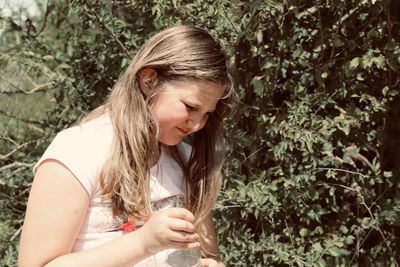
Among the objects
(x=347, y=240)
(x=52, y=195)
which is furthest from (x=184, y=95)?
(x=347, y=240)

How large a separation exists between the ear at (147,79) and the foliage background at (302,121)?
70 cm

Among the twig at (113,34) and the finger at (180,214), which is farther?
the twig at (113,34)

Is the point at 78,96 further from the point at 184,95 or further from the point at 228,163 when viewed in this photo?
the point at 184,95

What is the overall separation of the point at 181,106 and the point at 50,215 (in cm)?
45

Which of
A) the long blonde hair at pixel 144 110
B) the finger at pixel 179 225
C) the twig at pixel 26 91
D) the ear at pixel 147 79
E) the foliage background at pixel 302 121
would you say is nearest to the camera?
the finger at pixel 179 225

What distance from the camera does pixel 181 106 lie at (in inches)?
73.6

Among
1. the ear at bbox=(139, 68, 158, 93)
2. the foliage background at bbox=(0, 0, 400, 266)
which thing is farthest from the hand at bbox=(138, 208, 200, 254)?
the foliage background at bbox=(0, 0, 400, 266)

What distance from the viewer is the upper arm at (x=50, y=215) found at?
1.66 meters

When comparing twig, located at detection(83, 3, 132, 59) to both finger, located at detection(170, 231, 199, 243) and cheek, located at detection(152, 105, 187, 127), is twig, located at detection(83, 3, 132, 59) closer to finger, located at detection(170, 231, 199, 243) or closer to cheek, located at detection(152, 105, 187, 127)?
cheek, located at detection(152, 105, 187, 127)

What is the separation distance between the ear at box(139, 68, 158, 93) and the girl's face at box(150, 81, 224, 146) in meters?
0.04

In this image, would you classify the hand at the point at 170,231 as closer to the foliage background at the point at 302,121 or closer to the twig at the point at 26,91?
the foliage background at the point at 302,121

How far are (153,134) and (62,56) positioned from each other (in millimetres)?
1630

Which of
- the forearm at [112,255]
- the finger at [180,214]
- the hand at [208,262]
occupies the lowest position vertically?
the hand at [208,262]

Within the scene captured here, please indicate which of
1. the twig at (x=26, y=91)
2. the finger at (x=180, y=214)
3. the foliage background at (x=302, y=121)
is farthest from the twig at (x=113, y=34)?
the finger at (x=180, y=214)
